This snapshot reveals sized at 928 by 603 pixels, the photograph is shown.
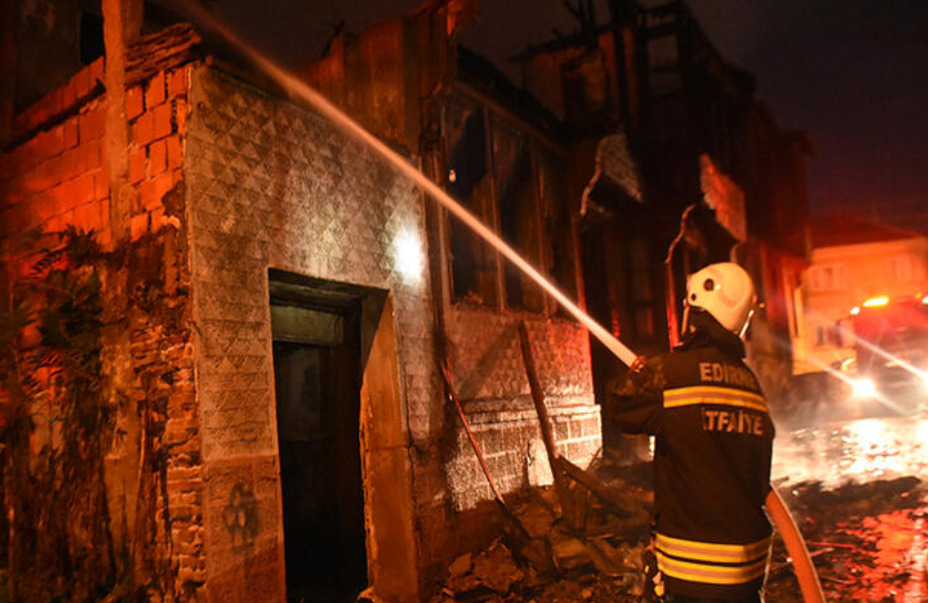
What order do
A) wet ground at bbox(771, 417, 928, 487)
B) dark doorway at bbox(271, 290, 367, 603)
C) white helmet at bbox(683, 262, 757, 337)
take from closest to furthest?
white helmet at bbox(683, 262, 757, 337) < dark doorway at bbox(271, 290, 367, 603) < wet ground at bbox(771, 417, 928, 487)

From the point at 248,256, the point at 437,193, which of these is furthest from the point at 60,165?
the point at 437,193

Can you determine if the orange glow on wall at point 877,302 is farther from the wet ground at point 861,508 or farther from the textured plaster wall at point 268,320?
the textured plaster wall at point 268,320

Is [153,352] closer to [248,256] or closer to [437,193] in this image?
[248,256]

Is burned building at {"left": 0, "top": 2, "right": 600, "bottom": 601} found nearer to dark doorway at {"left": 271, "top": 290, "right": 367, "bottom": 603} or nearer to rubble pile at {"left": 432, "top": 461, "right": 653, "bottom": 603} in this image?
dark doorway at {"left": 271, "top": 290, "right": 367, "bottom": 603}

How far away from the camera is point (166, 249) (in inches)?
194

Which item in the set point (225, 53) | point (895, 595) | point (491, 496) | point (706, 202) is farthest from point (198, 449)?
point (706, 202)

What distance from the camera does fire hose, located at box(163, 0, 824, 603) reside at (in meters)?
3.71

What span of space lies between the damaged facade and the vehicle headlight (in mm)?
10224

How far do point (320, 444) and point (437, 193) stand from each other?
9.90 ft

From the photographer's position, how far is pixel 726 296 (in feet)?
11.6

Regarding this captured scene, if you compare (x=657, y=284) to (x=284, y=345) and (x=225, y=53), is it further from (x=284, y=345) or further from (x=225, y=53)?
(x=225, y=53)

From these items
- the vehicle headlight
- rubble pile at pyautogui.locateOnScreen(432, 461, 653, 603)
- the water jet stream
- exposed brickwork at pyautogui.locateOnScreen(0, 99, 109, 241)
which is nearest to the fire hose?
the water jet stream

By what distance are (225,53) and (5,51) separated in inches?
82.5

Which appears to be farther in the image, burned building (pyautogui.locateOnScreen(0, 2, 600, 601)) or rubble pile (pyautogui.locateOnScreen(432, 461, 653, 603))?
rubble pile (pyautogui.locateOnScreen(432, 461, 653, 603))
